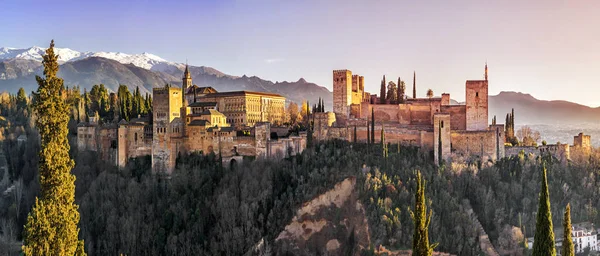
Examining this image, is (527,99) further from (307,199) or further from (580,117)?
(307,199)

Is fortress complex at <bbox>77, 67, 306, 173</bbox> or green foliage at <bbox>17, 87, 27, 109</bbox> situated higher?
green foliage at <bbox>17, 87, 27, 109</bbox>

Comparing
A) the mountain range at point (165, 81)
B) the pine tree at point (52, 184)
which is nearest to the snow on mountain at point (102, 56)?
the mountain range at point (165, 81)

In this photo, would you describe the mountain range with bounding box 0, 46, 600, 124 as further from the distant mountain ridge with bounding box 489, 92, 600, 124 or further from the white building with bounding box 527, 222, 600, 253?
the white building with bounding box 527, 222, 600, 253

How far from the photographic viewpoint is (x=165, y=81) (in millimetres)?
138250

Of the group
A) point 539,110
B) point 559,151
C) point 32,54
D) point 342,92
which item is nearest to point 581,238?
point 559,151

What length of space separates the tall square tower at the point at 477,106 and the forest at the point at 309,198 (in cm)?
285

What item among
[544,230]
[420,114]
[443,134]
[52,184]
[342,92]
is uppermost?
[342,92]

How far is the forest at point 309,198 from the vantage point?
1131 inches

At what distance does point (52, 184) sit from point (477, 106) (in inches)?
1154

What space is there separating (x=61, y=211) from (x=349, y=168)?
22.3 m

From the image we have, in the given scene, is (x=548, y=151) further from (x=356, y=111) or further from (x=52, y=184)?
(x=52, y=184)

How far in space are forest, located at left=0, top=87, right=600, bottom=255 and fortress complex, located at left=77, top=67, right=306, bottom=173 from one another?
78 cm

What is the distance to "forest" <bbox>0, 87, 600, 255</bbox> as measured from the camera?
28719 mm

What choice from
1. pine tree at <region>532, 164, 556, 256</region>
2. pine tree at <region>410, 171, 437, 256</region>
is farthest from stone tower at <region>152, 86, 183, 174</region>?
pine tree at <region>532, 164, 556, 256</region>
